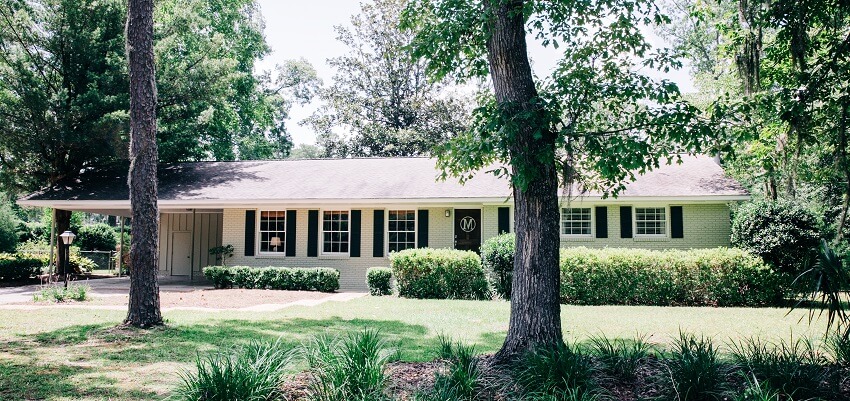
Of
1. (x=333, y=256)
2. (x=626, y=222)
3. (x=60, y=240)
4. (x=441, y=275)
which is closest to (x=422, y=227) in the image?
(x=441, y=275)

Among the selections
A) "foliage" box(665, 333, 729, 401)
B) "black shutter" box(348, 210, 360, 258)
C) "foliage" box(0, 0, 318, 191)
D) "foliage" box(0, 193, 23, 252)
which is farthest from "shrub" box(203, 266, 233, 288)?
"foliage" box(0, 193, 23, 252)

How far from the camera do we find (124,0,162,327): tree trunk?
8703 mm

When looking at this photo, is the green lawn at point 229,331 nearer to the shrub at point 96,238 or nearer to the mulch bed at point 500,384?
the mulch bed at point 500,384

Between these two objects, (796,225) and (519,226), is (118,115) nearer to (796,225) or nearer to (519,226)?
(519,226)

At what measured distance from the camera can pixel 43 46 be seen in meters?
18.2

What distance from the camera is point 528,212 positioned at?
5582 millimetres

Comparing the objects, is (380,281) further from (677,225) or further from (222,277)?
(677,225)

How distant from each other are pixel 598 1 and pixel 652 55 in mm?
944

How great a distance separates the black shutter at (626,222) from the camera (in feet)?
51.2

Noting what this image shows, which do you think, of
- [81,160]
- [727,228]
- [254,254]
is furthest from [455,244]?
[81,160]

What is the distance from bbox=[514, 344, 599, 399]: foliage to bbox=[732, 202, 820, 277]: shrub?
9.69m

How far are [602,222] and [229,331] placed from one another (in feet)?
35.6

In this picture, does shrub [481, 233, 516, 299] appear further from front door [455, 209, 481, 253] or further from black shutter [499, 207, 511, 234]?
front door [455, 209, 481, 253]

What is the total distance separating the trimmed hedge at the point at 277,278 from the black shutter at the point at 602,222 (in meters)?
7.50
